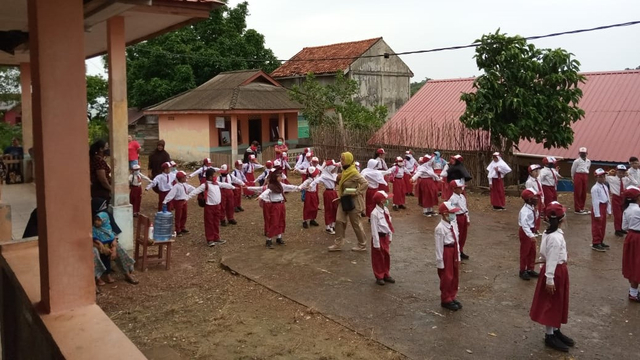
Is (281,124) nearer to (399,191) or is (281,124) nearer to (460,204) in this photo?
(399,191)

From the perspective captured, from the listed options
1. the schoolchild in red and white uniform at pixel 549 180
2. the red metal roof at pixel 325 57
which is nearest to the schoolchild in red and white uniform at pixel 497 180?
the schoolchild in red and white uniform at pixel 549 180

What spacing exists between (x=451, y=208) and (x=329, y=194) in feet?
15.6

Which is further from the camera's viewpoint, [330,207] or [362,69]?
[362,69]

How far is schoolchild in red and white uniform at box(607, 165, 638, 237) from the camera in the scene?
1113 centimetres

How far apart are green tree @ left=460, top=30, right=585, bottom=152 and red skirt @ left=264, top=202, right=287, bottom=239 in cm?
799

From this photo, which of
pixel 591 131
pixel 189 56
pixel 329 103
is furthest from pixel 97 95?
pixel 591 131

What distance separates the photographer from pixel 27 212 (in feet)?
34.5

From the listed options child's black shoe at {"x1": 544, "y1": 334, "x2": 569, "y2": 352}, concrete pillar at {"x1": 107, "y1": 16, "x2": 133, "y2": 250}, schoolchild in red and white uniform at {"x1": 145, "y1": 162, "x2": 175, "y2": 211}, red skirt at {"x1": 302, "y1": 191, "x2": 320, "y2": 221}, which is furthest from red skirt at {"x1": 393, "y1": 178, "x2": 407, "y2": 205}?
child's black shoe at {"x1": 544, "y1": 334, "x2": 569, "y2": 352}

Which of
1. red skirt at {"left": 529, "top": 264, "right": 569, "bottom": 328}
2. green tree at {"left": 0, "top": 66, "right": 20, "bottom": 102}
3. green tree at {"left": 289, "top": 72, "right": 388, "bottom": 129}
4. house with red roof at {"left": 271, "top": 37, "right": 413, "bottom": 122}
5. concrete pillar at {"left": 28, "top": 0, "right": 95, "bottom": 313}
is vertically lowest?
red skirt at {"left": 529, "top": 264, "right": 569, "bottom": 328}

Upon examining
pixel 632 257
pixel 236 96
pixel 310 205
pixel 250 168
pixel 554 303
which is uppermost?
pixel 236 96

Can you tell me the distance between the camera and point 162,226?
8648mm

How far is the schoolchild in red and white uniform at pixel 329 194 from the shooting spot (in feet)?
37.7

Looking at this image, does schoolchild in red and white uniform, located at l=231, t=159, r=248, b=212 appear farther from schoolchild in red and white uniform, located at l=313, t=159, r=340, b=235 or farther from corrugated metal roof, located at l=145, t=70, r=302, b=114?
corrugated metal roof, located at l=145, t=70, r=302, b=114

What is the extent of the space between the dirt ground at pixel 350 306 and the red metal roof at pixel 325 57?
20.2 meters
